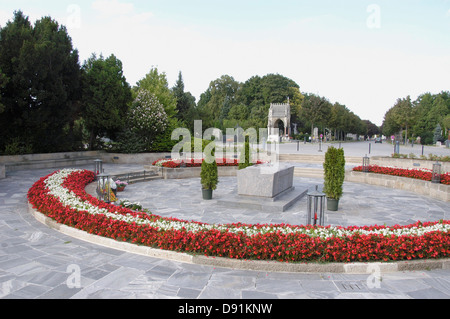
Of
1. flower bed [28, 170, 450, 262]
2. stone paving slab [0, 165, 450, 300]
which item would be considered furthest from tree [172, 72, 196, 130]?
stone paving slab [0, 165, 450, 300]

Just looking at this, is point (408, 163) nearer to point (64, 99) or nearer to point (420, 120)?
point (64, 99)

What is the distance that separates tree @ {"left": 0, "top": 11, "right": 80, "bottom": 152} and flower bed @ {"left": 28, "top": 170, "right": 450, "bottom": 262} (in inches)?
518

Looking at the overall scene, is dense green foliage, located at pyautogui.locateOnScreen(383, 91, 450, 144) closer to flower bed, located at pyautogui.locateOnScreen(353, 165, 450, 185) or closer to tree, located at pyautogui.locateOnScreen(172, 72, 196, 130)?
tree, located at pyautogui.locateOnScreen(172, 72, 196, 130)

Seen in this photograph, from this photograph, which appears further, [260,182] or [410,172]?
[410,172]

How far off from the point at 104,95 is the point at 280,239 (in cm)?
1828

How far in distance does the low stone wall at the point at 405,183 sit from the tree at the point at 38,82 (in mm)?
A: 16422

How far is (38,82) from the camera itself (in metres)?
16.8

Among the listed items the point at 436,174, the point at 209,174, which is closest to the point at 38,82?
the point at 209,174

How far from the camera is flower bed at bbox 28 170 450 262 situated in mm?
4961

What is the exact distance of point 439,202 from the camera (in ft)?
33.2

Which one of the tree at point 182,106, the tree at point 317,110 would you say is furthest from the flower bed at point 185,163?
the tree at point 317,110
